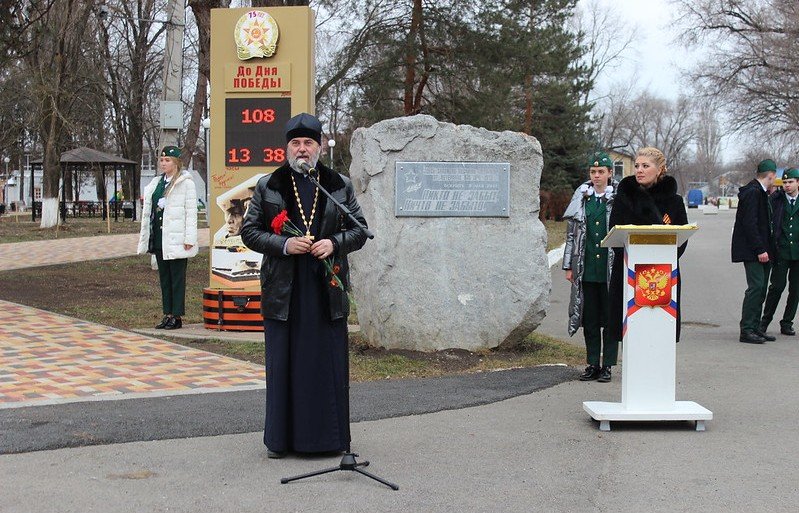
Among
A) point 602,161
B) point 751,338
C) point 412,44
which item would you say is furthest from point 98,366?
point 412,44

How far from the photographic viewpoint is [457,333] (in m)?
9.61

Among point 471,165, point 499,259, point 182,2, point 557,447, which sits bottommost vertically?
point 557,447

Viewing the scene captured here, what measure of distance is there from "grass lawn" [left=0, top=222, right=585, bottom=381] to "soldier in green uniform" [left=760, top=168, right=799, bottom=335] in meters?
2.72

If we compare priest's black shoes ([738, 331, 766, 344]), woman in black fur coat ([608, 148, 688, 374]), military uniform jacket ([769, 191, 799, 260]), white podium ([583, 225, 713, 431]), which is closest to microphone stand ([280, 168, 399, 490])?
white podium ([583, 225, 713, 431])

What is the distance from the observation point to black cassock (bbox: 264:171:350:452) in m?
5.73

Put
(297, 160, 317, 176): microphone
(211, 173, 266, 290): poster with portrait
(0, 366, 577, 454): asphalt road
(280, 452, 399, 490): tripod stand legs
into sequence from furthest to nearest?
(211, 173, 266, 290): poster with portrait → (0, 366, 577, 454): asphalt road → (297, 160, 317, 176): microphone → (280, 452, 399, 490): tripod stand legs

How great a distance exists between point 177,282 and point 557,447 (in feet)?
21.1

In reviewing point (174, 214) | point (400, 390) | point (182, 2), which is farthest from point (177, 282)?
point (182, 2)

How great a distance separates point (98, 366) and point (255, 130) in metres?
3.85

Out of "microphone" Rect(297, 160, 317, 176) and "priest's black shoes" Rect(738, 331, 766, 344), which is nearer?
"microphone" Rect(297, 160, 317, 176)

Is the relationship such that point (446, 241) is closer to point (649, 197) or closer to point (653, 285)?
point (649, 197)

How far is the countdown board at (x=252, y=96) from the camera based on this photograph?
37.8 feet

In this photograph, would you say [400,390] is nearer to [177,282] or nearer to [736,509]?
[736,509]

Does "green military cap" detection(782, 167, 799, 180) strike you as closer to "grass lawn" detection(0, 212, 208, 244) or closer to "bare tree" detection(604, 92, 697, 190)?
"grass lawn" detection(0, 212, 208, 244)
